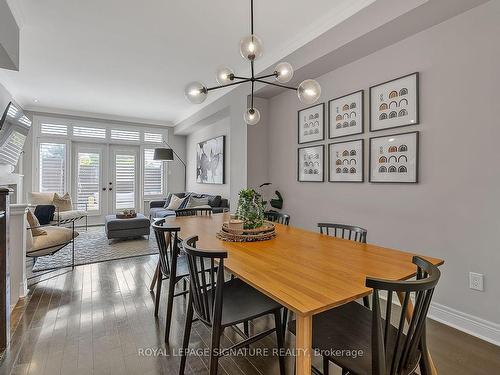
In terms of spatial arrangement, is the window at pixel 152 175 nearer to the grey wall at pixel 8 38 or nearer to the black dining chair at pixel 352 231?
the grey wall at pixel 8 38

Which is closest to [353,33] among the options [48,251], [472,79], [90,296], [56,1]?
[472,79]

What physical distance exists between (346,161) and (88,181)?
6.29 meters

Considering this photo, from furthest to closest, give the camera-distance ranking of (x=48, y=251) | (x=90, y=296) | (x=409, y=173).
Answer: (x=48, y=251), (x=90, y=296), (x=409, y=173)

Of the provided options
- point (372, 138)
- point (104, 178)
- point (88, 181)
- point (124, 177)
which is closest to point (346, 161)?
point (372, 138)

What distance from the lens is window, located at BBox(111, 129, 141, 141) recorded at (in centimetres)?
696

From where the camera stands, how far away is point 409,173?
2430 millimetres

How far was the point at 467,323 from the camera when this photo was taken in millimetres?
2084

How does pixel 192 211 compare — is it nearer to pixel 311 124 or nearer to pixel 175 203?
pixel 311 124

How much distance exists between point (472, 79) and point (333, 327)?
6.93ft

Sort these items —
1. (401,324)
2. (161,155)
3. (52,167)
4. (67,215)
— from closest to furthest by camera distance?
(401,324) < (67,215) < (161,155) < (52,167)

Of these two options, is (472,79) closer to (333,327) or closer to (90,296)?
(333,327)

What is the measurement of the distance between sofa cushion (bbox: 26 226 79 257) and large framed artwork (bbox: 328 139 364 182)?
3256mm

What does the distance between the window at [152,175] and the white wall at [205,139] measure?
793 mm

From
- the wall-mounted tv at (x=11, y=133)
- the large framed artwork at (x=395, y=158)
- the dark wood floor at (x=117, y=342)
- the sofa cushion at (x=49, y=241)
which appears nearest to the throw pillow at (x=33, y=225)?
the sofa cushion at (x=49, y=241)
